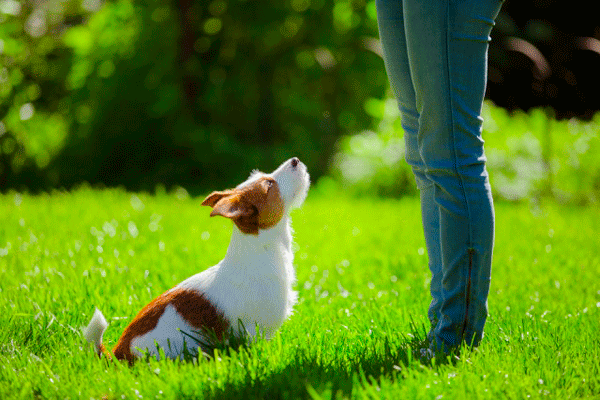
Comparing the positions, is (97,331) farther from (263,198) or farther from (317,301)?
(317,301)

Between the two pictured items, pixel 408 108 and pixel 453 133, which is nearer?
pixel 453 133

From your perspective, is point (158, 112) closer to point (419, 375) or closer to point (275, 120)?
point (275, 120)

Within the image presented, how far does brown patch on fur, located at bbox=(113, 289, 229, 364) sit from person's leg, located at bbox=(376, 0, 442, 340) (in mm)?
760

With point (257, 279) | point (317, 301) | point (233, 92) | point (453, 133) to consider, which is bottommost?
point (317, 301)

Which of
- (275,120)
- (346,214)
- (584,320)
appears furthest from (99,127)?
(584,320)

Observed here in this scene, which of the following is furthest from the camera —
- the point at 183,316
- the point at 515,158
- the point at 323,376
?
the point at 515,158

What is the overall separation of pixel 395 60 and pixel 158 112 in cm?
429

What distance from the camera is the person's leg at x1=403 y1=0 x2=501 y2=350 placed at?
1.87m

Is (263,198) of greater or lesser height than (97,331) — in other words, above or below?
above

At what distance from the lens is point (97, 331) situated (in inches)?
82.0

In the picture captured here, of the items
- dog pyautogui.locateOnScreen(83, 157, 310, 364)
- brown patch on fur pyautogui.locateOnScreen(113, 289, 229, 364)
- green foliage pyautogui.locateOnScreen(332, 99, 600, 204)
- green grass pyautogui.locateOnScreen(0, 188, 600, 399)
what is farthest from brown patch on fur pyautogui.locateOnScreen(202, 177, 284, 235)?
green foliage pyautogui.locateOnScreen(332, 99, 600, 204)

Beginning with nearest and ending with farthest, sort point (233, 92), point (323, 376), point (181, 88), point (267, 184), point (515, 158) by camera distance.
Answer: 1. point (323, 376)
2. point (267, 184)
3. point (515, 158)
4. point (181, 88)
5. point (233, 92)

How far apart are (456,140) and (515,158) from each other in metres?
3.97

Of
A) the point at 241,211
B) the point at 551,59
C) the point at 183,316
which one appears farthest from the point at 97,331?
the point at 551,59
